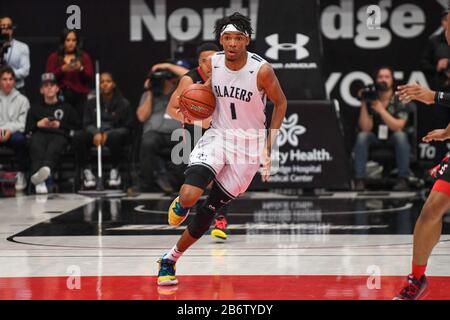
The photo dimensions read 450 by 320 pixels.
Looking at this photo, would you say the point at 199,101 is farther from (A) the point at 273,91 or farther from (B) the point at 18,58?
(B) the point at 18,58

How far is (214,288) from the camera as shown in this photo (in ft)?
22.0

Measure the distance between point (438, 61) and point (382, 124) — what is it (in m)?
1.16

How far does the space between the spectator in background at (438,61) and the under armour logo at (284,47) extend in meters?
1.71

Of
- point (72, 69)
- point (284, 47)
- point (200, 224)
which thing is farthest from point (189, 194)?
point (72, 69)

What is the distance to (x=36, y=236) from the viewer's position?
951cm

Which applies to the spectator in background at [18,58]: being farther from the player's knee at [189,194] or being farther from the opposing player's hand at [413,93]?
the opposing player's hand at [413,93]

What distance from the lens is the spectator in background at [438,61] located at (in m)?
12.9

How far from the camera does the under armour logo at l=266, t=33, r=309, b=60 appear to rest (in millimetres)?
12727

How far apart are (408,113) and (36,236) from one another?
6.04 m

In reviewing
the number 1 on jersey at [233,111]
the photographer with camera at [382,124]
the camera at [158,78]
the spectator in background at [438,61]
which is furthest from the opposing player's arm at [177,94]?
the spectator in background at [438,61]

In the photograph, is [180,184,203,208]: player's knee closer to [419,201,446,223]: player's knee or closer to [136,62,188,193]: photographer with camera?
[419,201,446,223]: player's knee

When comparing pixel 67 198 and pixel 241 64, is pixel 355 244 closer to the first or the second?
pixel 241 64

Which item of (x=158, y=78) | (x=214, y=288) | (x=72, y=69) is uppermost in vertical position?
(x=72, y=69)

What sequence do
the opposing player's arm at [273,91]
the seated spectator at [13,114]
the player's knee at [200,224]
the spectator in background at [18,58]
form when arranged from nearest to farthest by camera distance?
the player's knee at [200,224], the opposing player's arm at [273,91], the seated spectator at [13,114], the spectator in background at [18,58]
